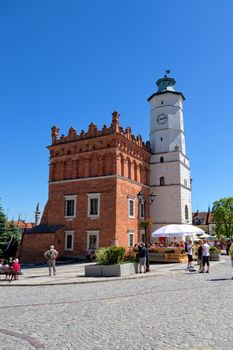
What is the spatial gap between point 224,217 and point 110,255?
4386cm

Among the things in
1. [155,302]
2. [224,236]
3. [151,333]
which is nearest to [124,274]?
[155,302]

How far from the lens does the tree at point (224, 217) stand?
5662 centimetres

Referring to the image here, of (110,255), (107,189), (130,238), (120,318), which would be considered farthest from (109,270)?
(130,238)

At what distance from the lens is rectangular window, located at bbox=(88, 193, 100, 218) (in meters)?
30.7

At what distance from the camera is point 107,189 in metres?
30.5

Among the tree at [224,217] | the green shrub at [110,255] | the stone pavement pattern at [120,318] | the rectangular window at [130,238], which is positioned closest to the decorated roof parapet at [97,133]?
the rectangular window at [130,238]

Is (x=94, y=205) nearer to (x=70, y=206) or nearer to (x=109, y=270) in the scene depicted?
(x=70, y=206)

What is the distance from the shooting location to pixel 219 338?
6.05 m

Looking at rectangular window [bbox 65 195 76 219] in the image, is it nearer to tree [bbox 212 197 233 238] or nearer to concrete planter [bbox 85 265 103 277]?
concrete planter [bbox 85 265 103 277]

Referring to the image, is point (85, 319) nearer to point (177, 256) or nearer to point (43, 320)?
point (43, 320)

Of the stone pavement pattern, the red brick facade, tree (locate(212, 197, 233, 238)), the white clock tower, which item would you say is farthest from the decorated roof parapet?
tree (locate(212, 197, 233, 238))

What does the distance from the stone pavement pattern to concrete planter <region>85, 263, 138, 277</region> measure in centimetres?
392

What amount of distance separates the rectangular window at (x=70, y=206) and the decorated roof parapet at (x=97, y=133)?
19.8 feet

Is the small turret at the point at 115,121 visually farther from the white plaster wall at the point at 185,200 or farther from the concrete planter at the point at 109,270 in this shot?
the concrete planter at the point at 109,270
